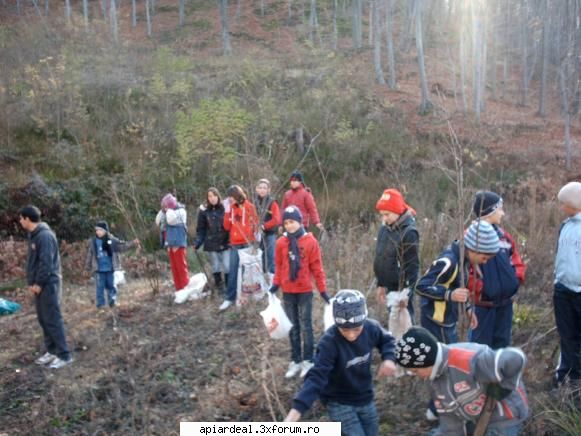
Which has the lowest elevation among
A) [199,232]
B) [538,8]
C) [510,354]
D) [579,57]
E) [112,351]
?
[112,351]

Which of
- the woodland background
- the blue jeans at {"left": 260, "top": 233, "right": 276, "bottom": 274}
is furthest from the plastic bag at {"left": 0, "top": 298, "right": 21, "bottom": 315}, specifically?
the blue jeans at {"left": 260, "top": 233, "right": 276, "bottom": 274}

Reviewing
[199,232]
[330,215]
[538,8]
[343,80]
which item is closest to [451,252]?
[199,232]

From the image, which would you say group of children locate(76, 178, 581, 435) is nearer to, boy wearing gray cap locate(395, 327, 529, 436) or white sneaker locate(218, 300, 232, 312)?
boy wearing gray cap locate(395, 327, 529, 436)

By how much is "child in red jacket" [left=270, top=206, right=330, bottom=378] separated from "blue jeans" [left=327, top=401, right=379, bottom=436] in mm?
1769

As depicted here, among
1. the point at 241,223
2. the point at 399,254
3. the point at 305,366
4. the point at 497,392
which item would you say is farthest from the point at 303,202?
the point at 497,392

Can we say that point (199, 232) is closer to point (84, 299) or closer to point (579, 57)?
point (84, 299)

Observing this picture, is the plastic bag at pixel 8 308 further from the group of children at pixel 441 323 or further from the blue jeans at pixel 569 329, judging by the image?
the blue jeans at pixel 569 329

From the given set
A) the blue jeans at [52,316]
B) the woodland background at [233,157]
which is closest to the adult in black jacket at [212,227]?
the woodland background at [233,157]

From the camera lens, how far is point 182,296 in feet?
27.7

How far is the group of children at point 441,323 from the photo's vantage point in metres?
3.04

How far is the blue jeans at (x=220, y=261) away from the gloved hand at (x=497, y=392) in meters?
5.86

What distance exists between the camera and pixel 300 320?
5637mm

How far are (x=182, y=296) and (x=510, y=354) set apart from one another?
621cm

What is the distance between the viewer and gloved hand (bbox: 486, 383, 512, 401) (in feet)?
9.55
